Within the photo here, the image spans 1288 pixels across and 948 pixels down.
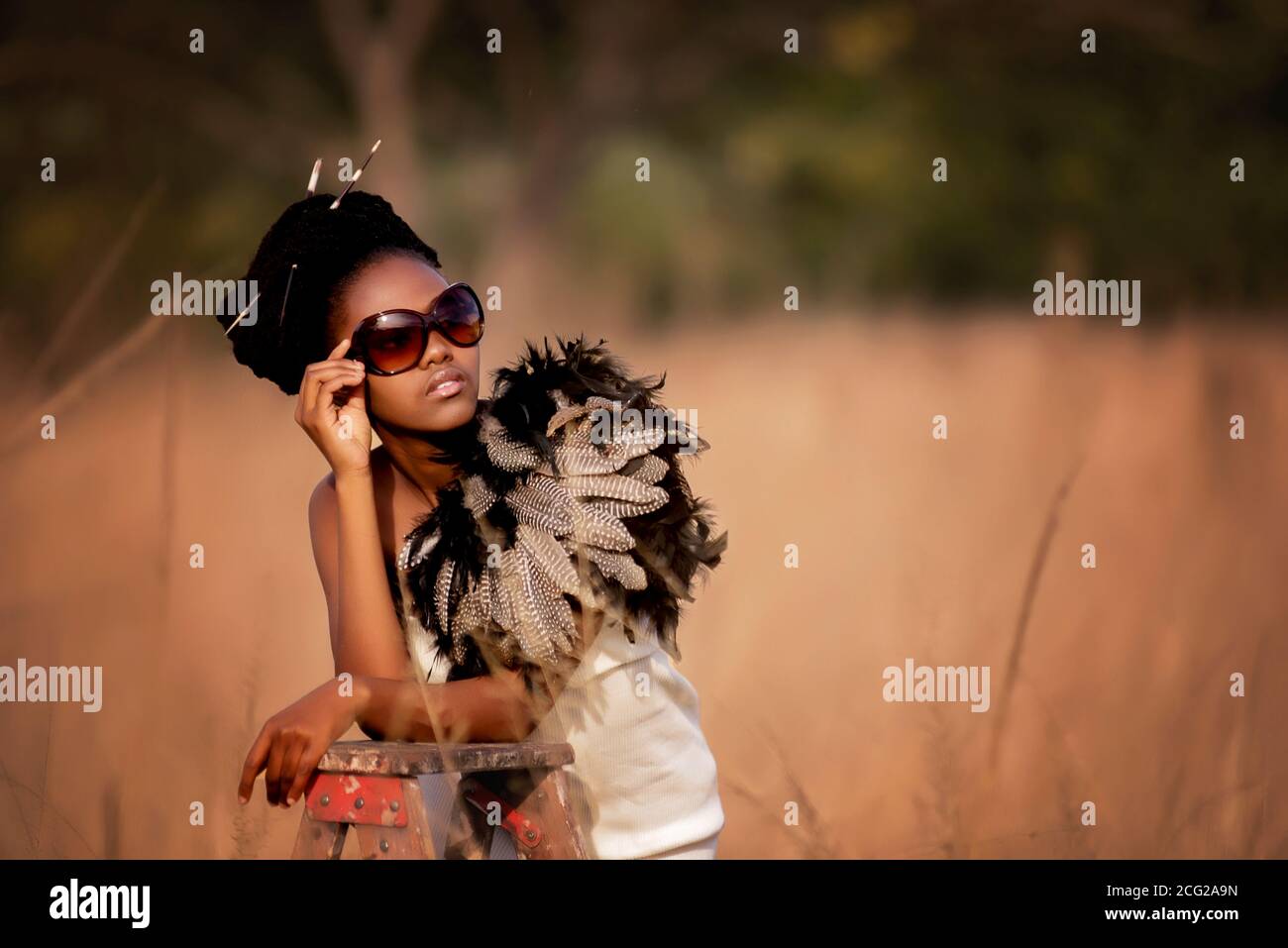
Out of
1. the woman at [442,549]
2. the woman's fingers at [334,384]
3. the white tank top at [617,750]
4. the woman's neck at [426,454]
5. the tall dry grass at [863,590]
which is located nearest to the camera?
the woman at [442,549]

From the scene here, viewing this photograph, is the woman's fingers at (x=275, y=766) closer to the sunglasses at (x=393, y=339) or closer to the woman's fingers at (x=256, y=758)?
the woman's fingers at (x=256, y=758)

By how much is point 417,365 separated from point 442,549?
1.28ft

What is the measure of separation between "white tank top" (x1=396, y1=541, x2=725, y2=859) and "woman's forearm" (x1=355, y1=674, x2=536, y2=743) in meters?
0.15

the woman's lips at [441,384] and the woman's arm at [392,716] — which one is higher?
the woman's lips at [441,384]

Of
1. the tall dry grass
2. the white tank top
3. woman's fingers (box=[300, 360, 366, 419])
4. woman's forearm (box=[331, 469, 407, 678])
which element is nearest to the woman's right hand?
woman's fingers (box=[300, 360, 366, 419])

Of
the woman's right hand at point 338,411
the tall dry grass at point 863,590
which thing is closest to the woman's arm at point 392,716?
the tall dry grass at point 863,590

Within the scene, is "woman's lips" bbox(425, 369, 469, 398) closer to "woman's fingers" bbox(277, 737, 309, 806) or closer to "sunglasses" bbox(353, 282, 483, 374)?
"sunglasses" bbox(353, 282, 483, 374)

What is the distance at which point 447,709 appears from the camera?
248 centimetres

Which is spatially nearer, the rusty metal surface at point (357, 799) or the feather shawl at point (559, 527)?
the rusty metal surface at point (357, 799)

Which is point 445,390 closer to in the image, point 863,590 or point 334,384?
point 334,384

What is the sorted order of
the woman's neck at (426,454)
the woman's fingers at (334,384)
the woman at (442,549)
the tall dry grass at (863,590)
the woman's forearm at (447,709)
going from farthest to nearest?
the tall dry grass at (863,590)
the woman's neck at (426,454)
the woman's fingers at (334,384)
the woman at (442,549)
the woman's forearm at (447,709)

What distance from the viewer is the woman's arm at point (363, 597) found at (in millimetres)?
2639

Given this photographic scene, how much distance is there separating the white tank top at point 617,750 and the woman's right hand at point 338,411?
0.70 ft

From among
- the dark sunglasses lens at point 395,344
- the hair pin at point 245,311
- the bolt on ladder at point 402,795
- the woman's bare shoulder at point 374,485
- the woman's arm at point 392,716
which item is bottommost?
the bolt on ladder at point 402,795
